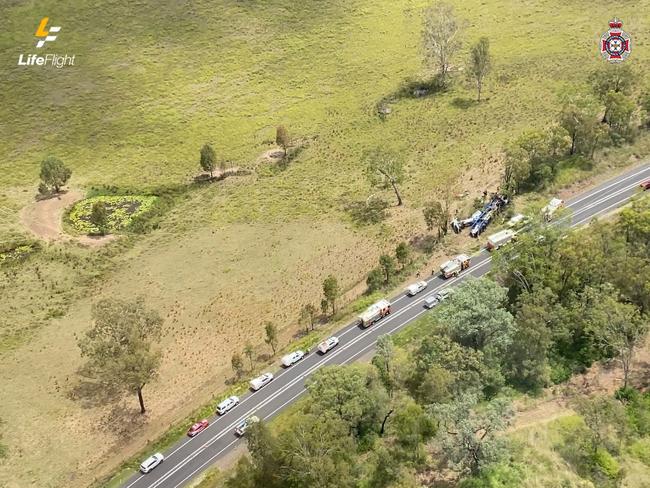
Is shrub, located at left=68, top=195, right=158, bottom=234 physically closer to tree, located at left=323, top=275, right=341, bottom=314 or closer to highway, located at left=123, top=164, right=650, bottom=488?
tree, located at left=323, top=275, right=341, bottom=314

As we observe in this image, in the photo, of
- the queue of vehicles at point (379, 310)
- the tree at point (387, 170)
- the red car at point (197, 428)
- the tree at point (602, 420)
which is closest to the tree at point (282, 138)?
the tree at point (387, 170)

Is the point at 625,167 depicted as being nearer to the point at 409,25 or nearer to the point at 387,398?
the point at 387,398

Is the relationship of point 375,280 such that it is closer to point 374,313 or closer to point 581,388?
point 374,313

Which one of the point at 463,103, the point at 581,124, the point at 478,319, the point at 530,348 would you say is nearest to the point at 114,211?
the point at 463,103

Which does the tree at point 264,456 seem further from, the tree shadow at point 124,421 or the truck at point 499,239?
the truck at point 499,239

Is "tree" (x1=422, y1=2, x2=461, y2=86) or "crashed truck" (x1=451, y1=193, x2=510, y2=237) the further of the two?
"tree" (x1=422, y1=2, x2=461, y2=86)

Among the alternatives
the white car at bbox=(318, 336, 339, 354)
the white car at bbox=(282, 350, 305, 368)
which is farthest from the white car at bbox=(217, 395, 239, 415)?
the white car at bbox=(318, 336, 339, 354)

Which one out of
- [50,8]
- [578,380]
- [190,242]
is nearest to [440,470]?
[578,380]
